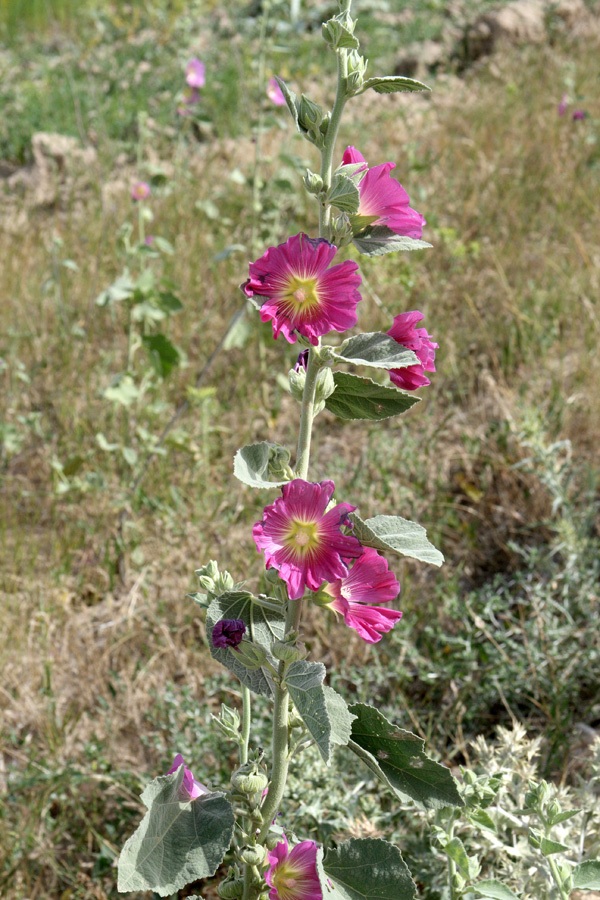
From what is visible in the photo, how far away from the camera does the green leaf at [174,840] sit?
918 mm

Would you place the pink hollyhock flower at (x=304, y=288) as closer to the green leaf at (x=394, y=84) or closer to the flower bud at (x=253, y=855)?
the green leaf at (x=394, y=84)

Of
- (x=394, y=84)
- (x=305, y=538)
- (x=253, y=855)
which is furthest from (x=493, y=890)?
(x=394, y=84)

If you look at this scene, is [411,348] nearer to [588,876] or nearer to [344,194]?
[344,194]

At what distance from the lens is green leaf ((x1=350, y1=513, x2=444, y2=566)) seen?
973mm

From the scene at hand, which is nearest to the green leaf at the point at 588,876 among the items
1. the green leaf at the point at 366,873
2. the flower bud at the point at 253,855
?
the green leaf at the point at 366,873

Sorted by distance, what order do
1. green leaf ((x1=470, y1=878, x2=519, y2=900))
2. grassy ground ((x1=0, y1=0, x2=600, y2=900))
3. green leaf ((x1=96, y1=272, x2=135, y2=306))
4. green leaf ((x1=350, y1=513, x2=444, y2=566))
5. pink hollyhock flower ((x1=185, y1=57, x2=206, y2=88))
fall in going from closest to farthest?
green leaf ((x1=350, y1=513, x2=444, y2=566))
green leaf ((x1=470, y1=878, x2=519, y2=900))
grassy ground ((x1=0, y1=0, x2=600, y2=900))
green leaf ((x1=96, y1=272, x2=135, y2=306))
pink hollyhock flower ((x1=185, y1=57, x2=206, y2=88))

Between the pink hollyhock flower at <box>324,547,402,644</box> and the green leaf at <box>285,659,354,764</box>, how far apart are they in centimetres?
11

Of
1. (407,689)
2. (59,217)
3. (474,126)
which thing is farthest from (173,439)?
(474,126)

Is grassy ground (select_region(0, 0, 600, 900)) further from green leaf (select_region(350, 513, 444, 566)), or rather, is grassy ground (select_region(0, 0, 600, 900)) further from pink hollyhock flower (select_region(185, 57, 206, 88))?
green leaf (select_region(350, 513, 444, 566))

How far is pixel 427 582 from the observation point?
94.8 inches

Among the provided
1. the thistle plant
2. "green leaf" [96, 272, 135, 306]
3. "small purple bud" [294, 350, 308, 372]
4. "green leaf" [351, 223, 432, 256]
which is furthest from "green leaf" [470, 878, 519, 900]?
"green leaf" [96, 272, 135, 306]

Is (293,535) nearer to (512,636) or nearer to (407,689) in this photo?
(407,689)

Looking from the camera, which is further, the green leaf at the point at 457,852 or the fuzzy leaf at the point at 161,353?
the fuzzy leaf at the point at 161,353

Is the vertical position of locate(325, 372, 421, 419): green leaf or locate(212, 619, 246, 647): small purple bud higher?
locate(325, 372, 421, 419): green leaf
